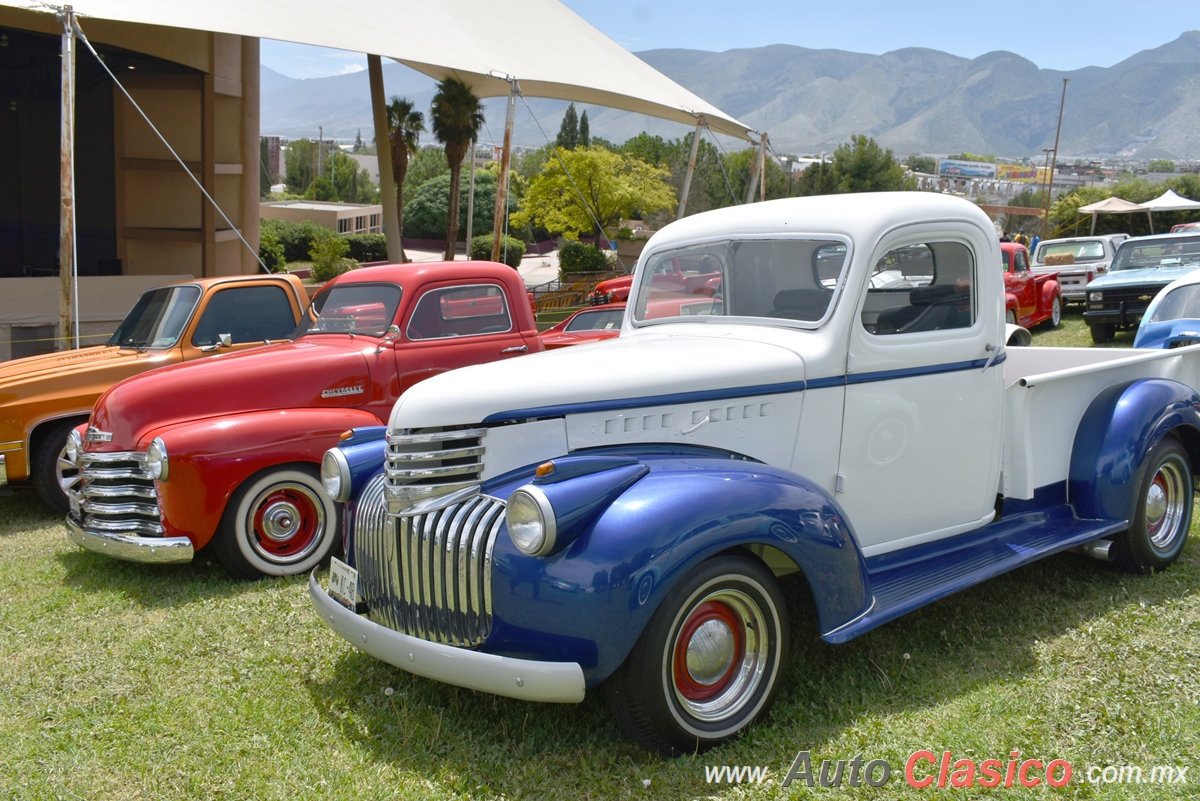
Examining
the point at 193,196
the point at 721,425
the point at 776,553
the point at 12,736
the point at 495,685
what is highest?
the point at 193,196

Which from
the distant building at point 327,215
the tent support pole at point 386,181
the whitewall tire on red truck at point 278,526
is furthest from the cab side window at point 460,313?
the distant building at point 327,215

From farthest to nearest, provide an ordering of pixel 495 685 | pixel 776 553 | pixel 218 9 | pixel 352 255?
1. pixel 352 255
2. pixel 218 9
3. pixel 776 553
4. pixel 495 685

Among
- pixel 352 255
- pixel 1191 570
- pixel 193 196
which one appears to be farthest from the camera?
pixel 352 255

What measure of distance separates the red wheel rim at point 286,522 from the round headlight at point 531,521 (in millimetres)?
2994

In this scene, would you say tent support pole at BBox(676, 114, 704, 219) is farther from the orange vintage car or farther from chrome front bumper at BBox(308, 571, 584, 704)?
chrome front bumper at BBox(308, 571, 584, 704)

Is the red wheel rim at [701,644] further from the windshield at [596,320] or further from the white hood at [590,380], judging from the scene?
the windshield at [596,320]

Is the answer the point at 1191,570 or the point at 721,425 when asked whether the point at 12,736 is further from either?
the point at 1191,570

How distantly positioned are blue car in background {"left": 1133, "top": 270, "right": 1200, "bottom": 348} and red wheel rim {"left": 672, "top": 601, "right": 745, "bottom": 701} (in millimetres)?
7442

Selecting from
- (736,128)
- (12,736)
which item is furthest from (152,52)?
(12,736)

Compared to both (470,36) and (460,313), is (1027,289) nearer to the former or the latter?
(470,36)

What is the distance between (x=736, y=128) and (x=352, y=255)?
2667 cm

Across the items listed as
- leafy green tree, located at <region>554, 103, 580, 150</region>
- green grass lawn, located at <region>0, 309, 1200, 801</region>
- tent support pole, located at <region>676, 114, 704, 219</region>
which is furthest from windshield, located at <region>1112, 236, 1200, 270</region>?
leafy green tree, located at <region>554, 103, 580, 150</region>

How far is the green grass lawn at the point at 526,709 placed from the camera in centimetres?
330

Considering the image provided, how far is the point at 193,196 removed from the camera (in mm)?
26172
